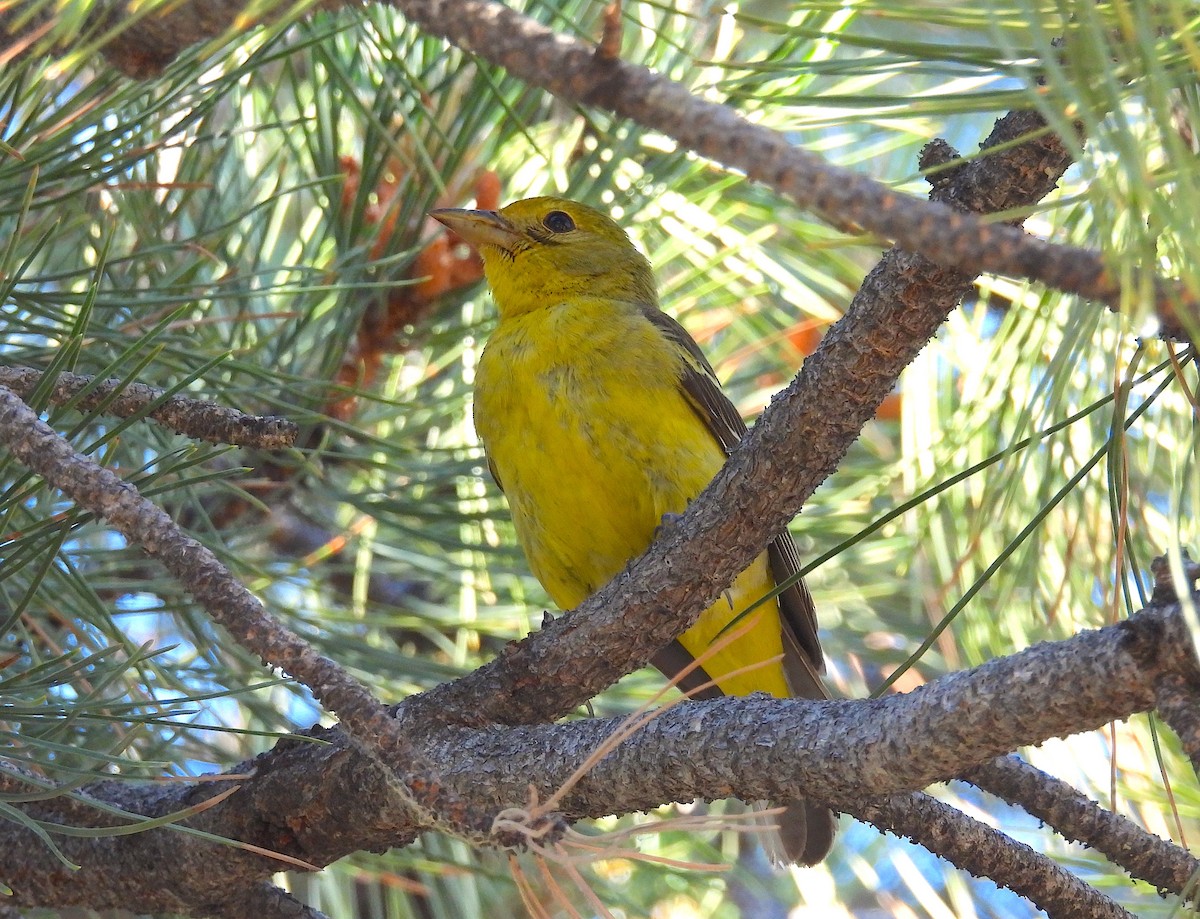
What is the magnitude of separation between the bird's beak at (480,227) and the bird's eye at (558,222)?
16 centimetres

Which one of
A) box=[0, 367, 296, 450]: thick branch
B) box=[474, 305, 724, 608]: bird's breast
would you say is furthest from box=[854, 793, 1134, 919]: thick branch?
box=[474, 305, 724, 608]: bird's breast

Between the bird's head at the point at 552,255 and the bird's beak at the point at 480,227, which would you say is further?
the bird's head at the point at 552,255

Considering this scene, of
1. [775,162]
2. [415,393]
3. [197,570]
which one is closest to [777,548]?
[415,393]

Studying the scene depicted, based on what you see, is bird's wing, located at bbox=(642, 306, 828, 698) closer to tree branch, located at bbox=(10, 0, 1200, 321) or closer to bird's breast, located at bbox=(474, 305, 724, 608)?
bird's breast, located at bbox=(474, 305, 724, 608)

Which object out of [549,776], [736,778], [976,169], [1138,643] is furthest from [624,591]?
[1138,643]

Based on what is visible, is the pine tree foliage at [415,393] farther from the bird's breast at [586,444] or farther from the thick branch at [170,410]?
the bird's breast at [586,444]

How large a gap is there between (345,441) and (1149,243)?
113 inches

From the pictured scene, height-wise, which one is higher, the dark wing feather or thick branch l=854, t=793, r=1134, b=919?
the dark wing feather

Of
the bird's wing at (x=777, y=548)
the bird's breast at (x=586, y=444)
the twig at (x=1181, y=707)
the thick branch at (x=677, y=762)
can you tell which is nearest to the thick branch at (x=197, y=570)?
the thick branch at (x=677, y=762)

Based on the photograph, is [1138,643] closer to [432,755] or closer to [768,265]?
[432,755]

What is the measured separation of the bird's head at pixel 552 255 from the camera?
4078 millimetres

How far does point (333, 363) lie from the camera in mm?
3676

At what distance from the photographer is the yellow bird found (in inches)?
147

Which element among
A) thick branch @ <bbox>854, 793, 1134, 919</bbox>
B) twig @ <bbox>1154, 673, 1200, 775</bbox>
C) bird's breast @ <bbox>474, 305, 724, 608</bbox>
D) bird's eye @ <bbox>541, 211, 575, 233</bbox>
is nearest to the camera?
twig @ <bbox>1154, 673, 1200, 775</bbox>
